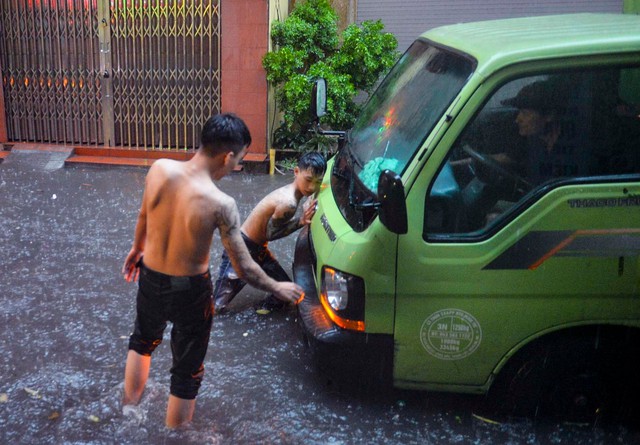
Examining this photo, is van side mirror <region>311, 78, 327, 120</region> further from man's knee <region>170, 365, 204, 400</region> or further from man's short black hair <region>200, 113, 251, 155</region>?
man's knee <region>170, 365, 204, 400</region>

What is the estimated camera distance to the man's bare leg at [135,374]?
3.69 meters

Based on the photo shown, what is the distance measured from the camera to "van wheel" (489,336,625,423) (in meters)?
3.65


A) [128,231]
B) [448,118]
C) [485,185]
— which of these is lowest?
[128,231]

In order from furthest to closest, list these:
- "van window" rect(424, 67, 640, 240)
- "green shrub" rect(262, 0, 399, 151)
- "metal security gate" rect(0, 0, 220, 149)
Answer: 1. "metal security gate" rect(0, 0, 220, 149)
2. "green shrub" rect(262, 0, 399, 151)
3. "van window" rect(424, 67, 640, 240)

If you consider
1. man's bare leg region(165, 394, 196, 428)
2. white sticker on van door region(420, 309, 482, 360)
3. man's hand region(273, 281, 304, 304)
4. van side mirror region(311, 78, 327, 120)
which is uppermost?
van side mirror region(311, 78, 327, 120)

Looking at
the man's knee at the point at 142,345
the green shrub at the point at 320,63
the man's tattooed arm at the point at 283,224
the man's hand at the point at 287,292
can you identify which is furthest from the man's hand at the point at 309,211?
the green shrub at the point at 320,63

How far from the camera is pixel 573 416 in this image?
3.88 metres

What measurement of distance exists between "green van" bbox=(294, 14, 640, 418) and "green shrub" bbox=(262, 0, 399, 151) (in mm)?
6077

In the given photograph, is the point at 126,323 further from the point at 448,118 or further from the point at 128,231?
the point at 448,118

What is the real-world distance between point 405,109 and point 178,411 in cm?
210

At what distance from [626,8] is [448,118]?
7.68 m

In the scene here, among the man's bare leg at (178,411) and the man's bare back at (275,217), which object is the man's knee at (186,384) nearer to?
the man's bare leg at (178,411)

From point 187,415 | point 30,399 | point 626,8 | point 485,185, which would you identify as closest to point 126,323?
point 30,399

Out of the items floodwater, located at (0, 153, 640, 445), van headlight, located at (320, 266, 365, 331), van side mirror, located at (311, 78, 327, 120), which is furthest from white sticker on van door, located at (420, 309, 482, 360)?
van side mirror, located at (311, 78, 327, 120)
